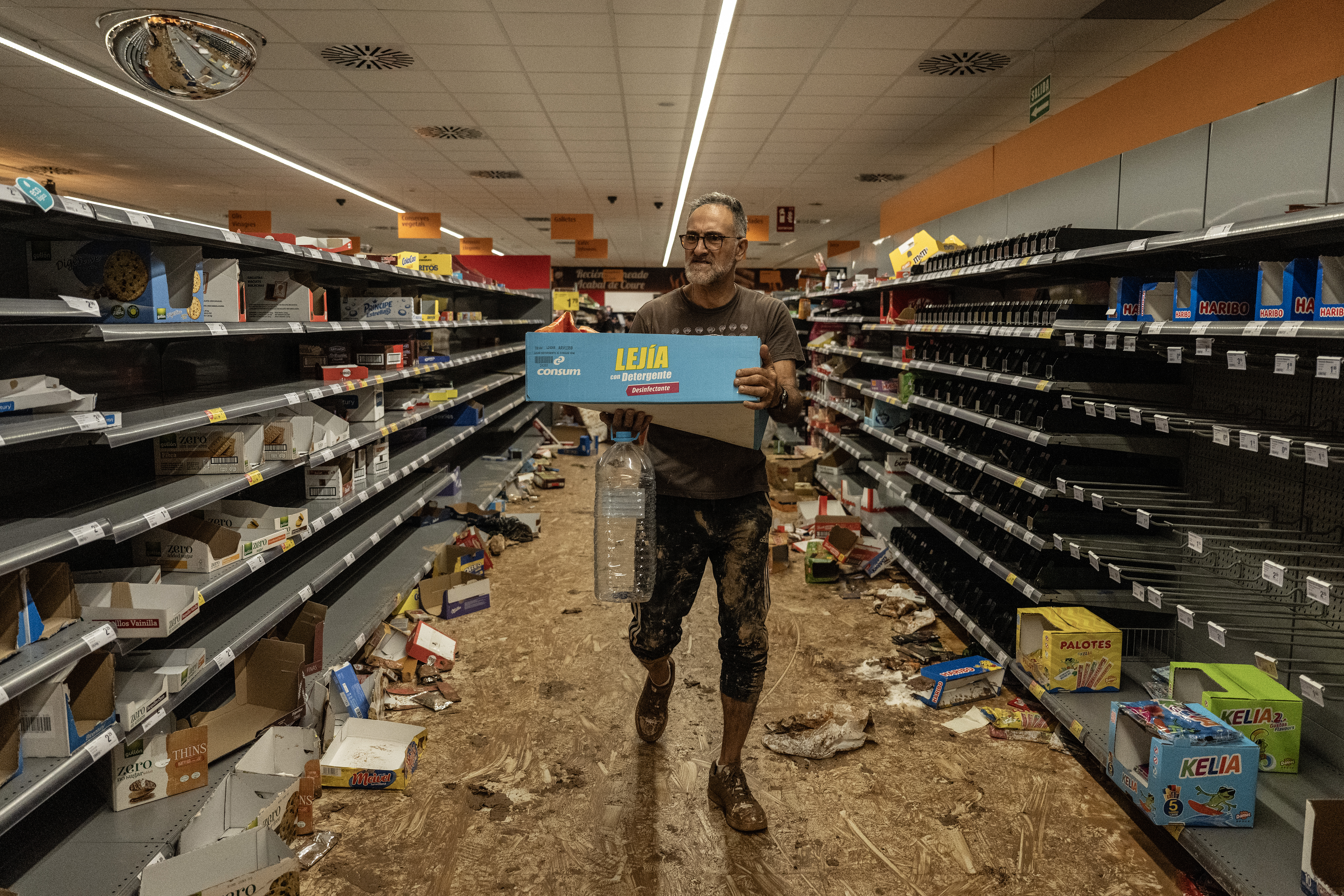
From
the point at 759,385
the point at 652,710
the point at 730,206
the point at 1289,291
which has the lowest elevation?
the point at 652,710

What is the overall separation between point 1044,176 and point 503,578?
5.27m

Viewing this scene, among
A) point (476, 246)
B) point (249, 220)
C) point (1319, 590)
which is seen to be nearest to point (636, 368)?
point (1319, 590)

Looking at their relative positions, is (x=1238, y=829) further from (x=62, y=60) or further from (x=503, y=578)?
(x=62, y=60)

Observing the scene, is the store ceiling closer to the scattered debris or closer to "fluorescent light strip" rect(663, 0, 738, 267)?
"fluorescent light strip" rect(663, 0, 738, 267)

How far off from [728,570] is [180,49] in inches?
104

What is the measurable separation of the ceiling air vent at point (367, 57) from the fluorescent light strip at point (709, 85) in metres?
2.29

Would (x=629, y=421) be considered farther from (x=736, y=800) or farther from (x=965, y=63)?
(x=965, y=63)

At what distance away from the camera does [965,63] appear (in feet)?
20.2

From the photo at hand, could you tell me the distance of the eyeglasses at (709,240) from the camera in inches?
99.7

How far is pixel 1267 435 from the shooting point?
2.44 meters

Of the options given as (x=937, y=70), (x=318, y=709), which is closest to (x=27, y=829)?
(x=318, y=709)

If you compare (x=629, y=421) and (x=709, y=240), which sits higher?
(x=709, y=240)

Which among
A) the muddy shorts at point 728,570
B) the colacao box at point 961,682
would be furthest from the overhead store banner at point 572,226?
the muddy shorts at point 728,570

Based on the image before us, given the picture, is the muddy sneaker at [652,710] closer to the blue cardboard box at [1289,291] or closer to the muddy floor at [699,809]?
the muddy floor at [699,809]
